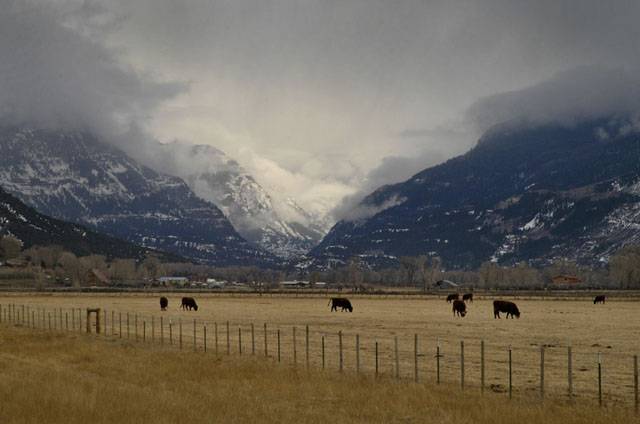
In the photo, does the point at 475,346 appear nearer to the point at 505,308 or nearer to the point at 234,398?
the point at 234,398

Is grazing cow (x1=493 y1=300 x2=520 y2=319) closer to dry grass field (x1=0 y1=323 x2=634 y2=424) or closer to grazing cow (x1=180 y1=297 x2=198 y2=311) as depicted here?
grazing cow (x1=180 y1=297 x2=198 y2=311)

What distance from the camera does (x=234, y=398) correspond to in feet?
103

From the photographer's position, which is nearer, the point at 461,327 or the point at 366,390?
the point at 366,390

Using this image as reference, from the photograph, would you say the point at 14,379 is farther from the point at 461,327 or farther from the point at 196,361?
the point at 461,327

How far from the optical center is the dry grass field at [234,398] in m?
27.5

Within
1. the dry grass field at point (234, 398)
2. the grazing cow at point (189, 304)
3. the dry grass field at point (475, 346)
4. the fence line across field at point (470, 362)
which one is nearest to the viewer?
the dry grass field at point (234, 398)

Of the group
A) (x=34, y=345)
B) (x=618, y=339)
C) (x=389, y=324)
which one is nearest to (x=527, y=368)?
(x=618, y=339)

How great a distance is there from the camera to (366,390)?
1314 inches

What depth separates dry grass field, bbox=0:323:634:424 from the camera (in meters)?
27.5

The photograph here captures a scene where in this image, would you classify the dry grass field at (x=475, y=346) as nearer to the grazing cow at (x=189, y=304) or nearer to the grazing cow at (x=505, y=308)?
the grazing cow at (x=505, y=308)

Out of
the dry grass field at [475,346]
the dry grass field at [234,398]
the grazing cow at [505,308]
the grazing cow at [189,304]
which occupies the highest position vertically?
the dry grass field at [234,398]

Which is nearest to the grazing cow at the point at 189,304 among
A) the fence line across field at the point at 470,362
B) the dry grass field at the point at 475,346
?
the dry grass field at the point at 475,346

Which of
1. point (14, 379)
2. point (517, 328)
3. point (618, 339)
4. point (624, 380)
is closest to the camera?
point (14, 379)

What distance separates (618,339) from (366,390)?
1425 inches
